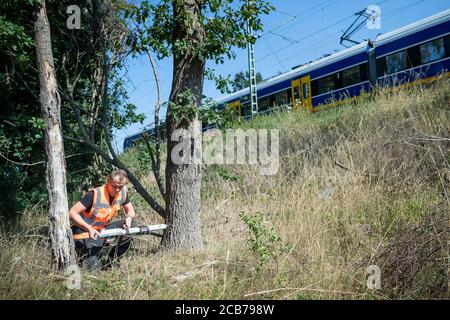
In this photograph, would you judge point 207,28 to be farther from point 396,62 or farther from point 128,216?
point 396,62

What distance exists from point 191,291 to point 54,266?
152cm

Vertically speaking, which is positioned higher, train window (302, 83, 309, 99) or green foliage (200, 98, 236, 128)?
train window (302, 83, 309, 99)

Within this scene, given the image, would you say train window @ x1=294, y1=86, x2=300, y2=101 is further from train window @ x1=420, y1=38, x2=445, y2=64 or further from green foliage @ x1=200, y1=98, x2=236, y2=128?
green foliage @ x1=200, y1=98, x2=236, y2=128

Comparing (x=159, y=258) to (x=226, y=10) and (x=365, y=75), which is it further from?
(x=365, y=75)

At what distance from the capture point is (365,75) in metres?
12.2

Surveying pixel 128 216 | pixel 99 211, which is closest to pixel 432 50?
pixel 128 216

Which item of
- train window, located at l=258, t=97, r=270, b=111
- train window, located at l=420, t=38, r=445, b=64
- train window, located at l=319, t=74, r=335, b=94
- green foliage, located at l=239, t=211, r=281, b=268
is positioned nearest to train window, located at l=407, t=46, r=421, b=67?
train window, located at l=420, t=38, r=445, b=64

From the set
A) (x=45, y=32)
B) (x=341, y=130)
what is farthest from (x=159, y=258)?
(x=341, y=130)

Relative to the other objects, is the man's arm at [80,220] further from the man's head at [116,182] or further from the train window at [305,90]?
the train window at [305,90]

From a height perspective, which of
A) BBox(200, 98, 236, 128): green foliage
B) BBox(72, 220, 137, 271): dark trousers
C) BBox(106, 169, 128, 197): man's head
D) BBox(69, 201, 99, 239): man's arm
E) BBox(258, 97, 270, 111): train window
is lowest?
BBox(72, 220, 137, 271): dark trousers

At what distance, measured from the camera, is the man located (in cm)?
448

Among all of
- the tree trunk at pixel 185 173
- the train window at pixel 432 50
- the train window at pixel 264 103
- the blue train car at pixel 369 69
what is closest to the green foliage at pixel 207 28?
the tree trunk at pixel 185 173

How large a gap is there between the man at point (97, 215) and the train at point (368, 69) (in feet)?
13.8

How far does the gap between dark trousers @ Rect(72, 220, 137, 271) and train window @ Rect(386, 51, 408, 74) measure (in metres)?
9.98
